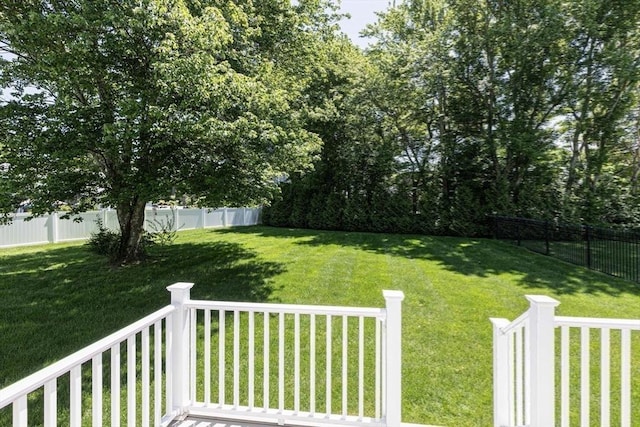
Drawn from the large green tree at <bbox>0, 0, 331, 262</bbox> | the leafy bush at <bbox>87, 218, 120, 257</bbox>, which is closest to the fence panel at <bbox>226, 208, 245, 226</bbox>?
the leafy bush at <bbox>87, 218, 120, 257</bbox>

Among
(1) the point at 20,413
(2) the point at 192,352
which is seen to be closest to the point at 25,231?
(2) the point at 192,352

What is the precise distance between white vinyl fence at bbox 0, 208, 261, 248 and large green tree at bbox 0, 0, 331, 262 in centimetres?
223

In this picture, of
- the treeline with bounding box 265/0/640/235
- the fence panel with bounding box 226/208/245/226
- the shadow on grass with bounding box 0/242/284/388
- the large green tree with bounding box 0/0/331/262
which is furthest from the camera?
the fence panel with bounding box 226/208/245/226

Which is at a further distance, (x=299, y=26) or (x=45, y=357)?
(x=299, y=26)

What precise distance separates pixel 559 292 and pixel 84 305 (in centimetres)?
748

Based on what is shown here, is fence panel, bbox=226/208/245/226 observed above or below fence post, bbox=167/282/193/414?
above

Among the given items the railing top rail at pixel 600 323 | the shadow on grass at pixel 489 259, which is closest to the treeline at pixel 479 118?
the shadow on grass at pixel 489 259

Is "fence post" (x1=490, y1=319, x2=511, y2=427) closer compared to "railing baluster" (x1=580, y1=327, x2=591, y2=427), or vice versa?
"railing baluster" (x1=580, y1=327, x2=591, y2=427)

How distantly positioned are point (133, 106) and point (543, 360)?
4.81 m

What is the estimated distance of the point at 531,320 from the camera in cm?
201

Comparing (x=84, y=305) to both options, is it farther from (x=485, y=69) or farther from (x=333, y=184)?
(x=485, y=69)

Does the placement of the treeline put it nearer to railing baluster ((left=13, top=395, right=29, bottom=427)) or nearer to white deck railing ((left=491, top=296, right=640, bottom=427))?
white deck railing ((left=491, top=296, right=640, bottom=427))

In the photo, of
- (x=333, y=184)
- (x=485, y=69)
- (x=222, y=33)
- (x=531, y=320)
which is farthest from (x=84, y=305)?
(x=485, y=69)

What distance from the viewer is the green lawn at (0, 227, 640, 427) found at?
3.35 m
